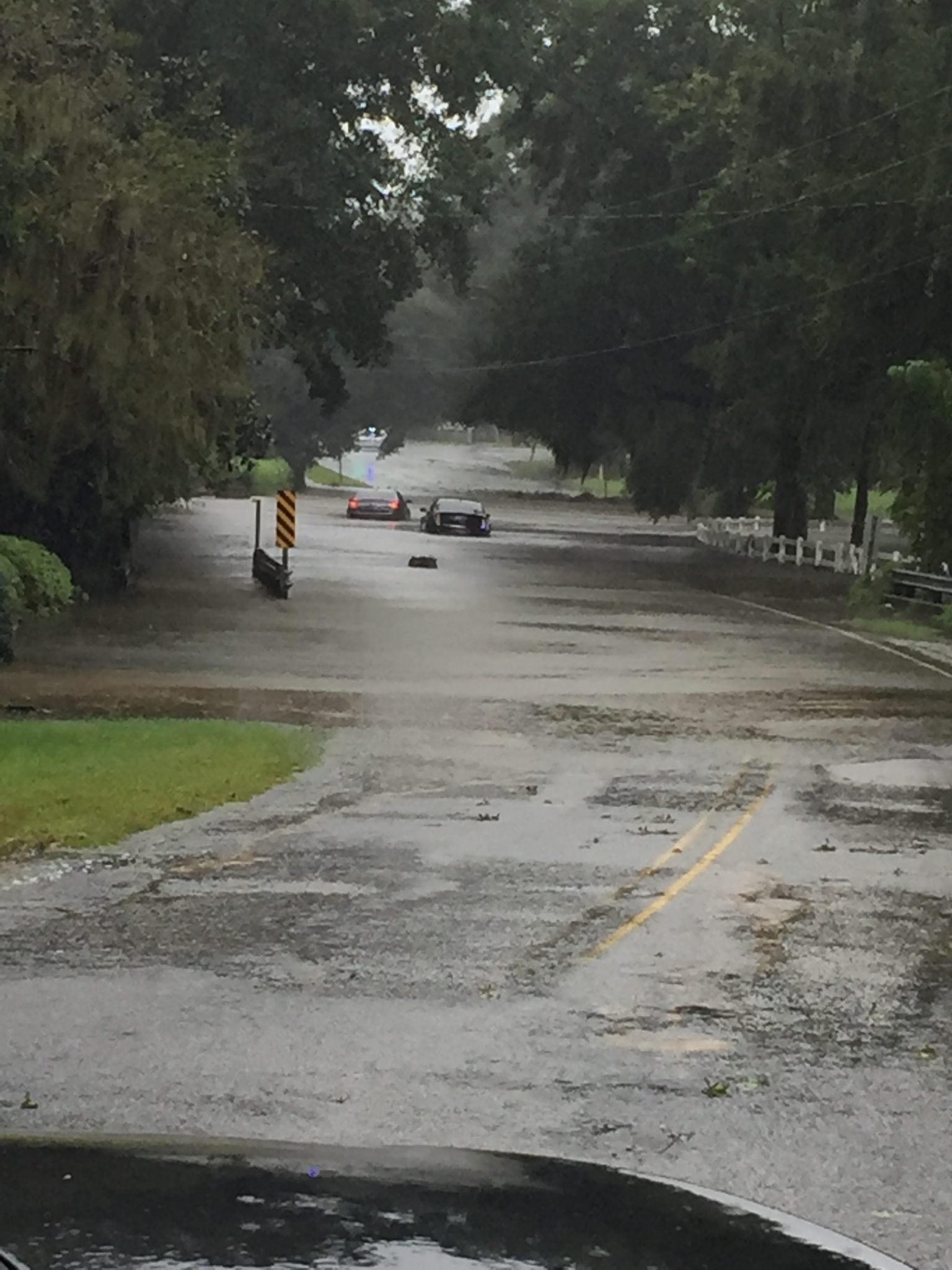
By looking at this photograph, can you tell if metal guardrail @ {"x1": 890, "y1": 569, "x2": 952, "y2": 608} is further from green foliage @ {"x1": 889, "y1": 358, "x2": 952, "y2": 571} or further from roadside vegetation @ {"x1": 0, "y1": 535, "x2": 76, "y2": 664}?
roadside vegetation @ {"x1": 0, "y1": 535, "x2": 76, "y2": 664}

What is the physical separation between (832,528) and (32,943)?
8260 cm

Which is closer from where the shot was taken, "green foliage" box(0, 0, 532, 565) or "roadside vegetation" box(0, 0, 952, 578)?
"green foliage" box(0, 0, 532, 565)

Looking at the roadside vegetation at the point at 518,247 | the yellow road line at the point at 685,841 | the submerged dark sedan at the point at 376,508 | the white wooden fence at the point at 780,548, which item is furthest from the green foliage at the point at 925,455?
the submerged dark sedan at the point at 376,508

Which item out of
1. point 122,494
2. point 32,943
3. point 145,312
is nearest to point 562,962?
point 32,943

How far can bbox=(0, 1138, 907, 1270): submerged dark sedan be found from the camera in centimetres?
298

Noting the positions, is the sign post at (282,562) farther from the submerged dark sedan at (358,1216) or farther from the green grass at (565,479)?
the green grass at (565,479)

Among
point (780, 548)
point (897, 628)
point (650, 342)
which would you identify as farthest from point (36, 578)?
point (650, 342)

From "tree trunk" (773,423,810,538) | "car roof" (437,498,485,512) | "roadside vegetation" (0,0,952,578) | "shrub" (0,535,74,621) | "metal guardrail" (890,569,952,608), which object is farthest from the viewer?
"car roof" (437,498,485,512)

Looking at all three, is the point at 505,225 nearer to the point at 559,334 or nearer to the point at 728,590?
the point at 559,334

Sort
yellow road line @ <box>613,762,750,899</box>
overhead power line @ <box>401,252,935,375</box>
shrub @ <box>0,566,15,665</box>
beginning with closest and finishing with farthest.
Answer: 1. yellow road line @ <box>613,762,750,899</box>
2. shrub @ <box>0,566,15,665</box>
3. overhead power line @ <box>401,252,935,375</box>

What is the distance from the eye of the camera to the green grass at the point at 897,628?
117ft

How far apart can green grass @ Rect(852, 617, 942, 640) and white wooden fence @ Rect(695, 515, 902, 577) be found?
17.1 feet

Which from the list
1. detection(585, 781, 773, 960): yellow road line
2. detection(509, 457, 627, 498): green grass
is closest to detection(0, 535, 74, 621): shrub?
detection(585, 781, 773, 960): yellow road line

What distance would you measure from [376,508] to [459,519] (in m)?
13.0
